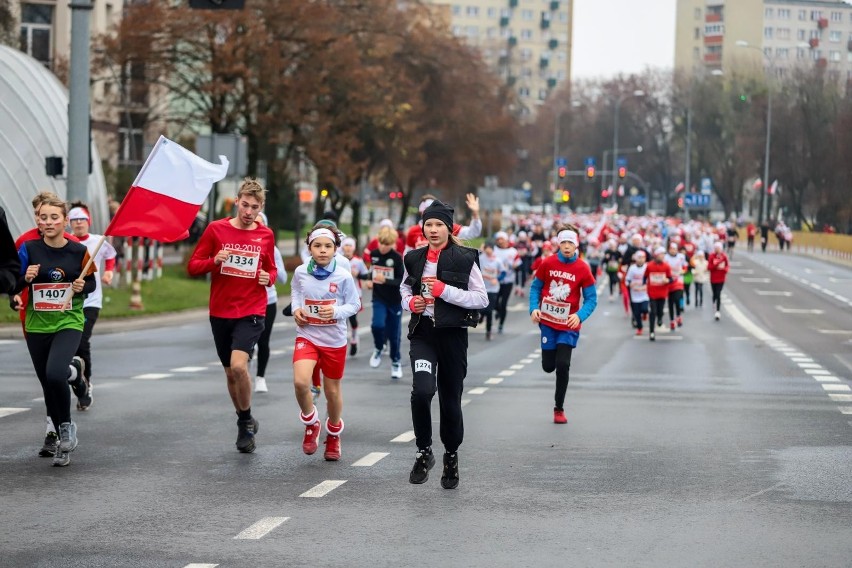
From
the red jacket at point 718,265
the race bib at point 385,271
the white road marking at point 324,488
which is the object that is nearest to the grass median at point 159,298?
the race bib at point 385,271

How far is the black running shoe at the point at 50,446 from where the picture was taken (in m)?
11.1

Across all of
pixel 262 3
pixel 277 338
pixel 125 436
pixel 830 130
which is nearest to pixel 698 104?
pixel 830 130

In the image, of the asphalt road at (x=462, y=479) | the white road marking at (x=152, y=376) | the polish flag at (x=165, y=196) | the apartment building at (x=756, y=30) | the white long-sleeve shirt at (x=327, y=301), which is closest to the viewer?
the asphalt road at (x=462, y=479)

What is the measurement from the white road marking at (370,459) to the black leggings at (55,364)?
194 centimetres

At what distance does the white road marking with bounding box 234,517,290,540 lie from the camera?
26.7 ft

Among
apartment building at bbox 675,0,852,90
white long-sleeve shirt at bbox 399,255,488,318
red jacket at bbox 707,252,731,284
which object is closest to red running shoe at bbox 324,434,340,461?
white long-sleeve shirt at bbox 399,255,488,318

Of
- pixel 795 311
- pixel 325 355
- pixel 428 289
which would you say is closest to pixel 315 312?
pixel 325 355

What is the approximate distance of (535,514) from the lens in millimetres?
9008

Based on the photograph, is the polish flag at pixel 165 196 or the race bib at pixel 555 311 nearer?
the polish flag at pixel 165 196

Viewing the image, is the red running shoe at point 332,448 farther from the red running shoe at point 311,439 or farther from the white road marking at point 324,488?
the white road marking at point 324,488

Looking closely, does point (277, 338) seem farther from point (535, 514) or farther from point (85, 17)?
point (535, 514)

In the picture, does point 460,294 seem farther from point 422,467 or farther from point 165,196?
point 165,196

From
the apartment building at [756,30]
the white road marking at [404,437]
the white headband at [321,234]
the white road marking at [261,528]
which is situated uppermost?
the apartment building at [756,30]

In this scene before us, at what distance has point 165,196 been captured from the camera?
11750 millimetres
